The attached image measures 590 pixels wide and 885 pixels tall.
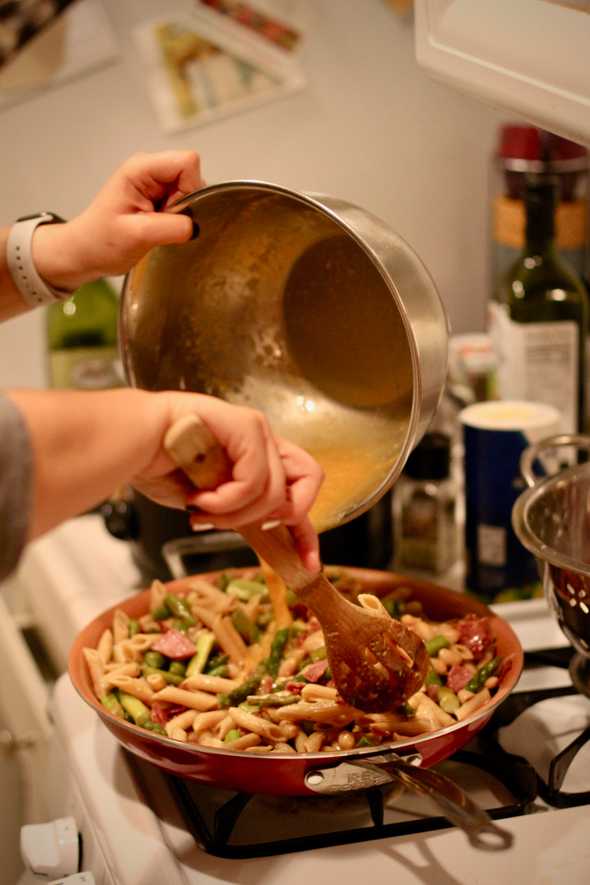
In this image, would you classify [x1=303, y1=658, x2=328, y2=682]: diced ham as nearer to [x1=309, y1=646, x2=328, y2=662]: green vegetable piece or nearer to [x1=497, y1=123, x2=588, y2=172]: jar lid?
[x1=309, y1=646, x2=328, y2=662]: green vegetable piece

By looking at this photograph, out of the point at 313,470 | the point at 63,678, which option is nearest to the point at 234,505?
the point at 313,470

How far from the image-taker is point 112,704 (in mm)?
831

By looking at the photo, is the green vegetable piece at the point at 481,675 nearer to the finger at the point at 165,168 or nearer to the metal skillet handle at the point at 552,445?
the metal skillet handle at the point at 552,445

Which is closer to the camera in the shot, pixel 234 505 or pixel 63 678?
pixel 234 505

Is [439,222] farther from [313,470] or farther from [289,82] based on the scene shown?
[313,470]

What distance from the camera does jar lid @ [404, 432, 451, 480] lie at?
1198 mm

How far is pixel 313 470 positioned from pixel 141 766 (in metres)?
0.33

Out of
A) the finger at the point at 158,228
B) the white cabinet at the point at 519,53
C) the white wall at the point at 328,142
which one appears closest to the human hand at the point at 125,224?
the finger at the point at 158,228

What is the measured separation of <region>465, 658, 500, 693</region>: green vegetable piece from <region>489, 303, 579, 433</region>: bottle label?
562 millimetres

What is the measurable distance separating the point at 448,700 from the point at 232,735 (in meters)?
0.17

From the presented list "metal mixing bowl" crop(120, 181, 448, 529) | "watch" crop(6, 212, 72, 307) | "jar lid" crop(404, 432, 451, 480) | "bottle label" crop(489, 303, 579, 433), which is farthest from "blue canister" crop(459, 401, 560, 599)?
"watch" crop(6, 212, 72, 307)

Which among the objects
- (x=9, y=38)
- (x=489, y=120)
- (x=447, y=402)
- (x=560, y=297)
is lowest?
(x=447, y=402)

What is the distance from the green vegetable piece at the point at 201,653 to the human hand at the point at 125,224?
0.32 metres

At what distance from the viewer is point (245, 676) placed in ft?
2.93
